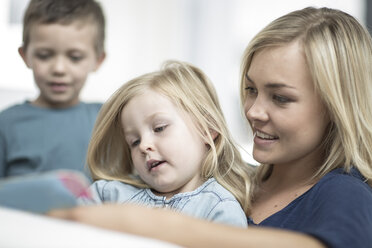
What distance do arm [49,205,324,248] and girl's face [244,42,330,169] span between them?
13.8 inches

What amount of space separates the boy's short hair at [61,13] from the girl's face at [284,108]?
81cm

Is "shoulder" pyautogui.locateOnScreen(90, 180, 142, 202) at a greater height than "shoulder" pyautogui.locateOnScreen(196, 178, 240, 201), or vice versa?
"shoulder" pyautogui.locateOnScreen(196, 178, 240, 201)

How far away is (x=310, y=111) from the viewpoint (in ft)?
3.84

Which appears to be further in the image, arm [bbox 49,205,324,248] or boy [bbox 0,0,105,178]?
boy [bbox 0,0,105,178]

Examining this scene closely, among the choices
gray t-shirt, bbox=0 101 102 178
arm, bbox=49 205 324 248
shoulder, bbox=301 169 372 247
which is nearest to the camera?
arm, bbox=49 205 324 248

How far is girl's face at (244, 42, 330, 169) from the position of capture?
1.16m

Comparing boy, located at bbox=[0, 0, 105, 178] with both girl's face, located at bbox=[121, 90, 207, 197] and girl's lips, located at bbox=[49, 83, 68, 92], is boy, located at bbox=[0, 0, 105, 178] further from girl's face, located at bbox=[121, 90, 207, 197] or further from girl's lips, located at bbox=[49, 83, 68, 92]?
girl's face, located at bbox=[121, 90, 207, 197]

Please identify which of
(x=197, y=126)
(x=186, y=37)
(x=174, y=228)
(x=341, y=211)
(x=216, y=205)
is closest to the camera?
(x=174, y=228)

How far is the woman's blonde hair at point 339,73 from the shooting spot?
45.4 inches

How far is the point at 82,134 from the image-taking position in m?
1.87

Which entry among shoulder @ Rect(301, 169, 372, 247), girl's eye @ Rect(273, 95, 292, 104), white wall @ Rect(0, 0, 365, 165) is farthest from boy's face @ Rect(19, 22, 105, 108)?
white wall @ Rect(0, 0, 365, 165)

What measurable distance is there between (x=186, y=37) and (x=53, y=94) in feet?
6.35

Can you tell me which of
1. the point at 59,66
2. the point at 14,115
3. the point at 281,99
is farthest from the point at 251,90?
the point at 14,115

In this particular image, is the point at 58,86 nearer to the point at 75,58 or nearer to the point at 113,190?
the point at 75,58
